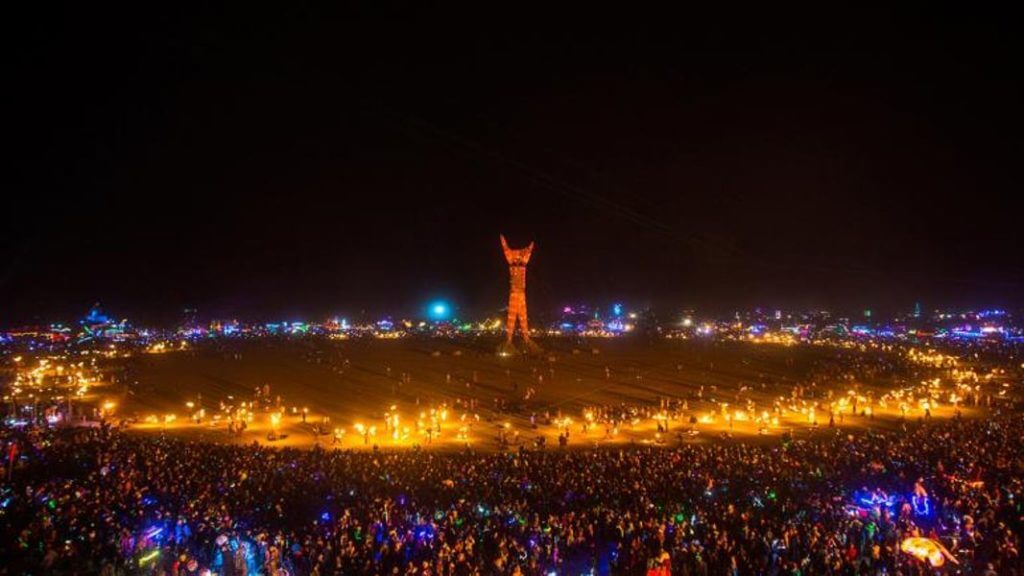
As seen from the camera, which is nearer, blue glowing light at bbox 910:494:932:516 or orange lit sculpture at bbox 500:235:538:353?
blue glowing light at bbox 910:494:932:516

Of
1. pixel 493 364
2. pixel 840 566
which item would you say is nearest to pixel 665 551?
pixel 840 566

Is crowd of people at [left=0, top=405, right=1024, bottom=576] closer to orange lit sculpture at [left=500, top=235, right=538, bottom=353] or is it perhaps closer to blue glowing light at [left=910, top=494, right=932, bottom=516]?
blue glowing light at [left=910, top=494, right=932, bottom=516]

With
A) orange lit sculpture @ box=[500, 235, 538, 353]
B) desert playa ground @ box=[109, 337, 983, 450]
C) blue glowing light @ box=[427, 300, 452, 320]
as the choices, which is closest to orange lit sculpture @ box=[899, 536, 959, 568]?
desert playa ground @ box=[109, 337, 983, 450]

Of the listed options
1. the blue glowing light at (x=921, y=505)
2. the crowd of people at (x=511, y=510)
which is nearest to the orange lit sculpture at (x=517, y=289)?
the crowd of people at (x=511, y=510)

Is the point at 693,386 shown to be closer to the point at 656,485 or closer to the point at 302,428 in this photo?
the point at 302,428

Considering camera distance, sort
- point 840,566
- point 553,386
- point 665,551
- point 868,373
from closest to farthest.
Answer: point 840,566
point 665,551
point 553,386
point 868,373

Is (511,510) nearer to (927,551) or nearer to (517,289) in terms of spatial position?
(927,551)

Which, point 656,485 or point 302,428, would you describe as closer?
point 656,485

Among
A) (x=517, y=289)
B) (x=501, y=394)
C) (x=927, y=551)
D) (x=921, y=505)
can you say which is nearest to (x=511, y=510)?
(x=927, y=551)

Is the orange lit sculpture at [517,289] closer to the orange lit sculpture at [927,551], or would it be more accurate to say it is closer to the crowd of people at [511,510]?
the crowd of people at [511,510]
